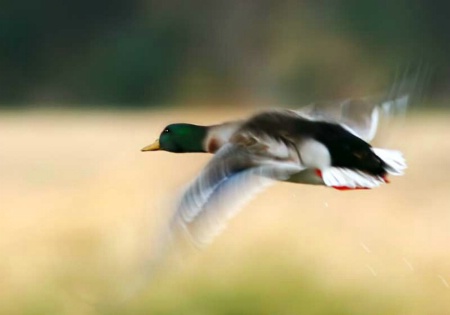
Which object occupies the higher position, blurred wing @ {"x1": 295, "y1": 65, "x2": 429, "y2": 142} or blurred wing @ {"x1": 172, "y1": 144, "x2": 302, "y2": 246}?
blurred wing @ {"x1": 295, "y1": 65, "x2": 429, "y2": 142}

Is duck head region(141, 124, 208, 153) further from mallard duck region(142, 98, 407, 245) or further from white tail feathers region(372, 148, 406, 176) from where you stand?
white tail feathers region(372, 148, 406, 176)

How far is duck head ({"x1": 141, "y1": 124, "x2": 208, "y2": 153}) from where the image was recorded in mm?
924

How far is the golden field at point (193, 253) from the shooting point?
3.01 ft

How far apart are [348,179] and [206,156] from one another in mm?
197

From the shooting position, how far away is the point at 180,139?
0.93 m

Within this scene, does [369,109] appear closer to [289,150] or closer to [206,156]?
[289,150]

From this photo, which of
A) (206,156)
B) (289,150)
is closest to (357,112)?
(289,150)

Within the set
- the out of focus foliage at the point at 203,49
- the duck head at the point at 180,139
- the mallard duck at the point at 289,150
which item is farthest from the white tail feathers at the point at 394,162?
the duck head at the point at 180,139

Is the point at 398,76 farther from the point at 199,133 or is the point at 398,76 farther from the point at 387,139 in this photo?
the point at 199,133

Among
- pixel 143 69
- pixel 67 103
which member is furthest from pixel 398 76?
pixel 67 103

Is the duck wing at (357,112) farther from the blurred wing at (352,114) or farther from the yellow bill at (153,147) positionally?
the yellow bill at (153,147)

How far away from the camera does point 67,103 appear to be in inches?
36.8

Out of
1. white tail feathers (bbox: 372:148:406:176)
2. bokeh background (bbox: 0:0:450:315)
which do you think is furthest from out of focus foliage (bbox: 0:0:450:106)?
white tail feathers (bbox: 372:148:406:176)

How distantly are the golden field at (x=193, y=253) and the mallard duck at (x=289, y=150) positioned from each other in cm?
2
